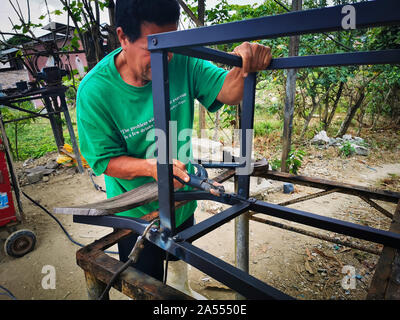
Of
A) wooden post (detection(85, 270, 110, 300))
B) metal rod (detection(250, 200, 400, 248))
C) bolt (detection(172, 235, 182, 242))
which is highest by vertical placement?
bolt (detection(172, 235, 182, 242))

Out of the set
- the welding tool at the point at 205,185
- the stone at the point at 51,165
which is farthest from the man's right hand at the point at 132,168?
the stone at the point at 51,165

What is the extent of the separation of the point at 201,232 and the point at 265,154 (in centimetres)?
493

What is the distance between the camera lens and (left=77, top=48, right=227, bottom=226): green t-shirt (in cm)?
121

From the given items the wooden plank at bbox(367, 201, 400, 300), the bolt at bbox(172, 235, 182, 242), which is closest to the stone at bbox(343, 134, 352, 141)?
the wooden plank at bbox(367, 201, 400, 300)

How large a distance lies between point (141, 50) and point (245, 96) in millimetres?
528

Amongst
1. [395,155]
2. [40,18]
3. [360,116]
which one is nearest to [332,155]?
[395,155]

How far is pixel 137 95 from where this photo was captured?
1.28 metres

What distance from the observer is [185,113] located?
1.55 metres

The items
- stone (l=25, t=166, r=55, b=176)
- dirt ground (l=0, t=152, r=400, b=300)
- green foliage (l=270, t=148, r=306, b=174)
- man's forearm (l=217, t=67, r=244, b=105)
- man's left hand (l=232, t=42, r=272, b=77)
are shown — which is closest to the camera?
man's left hand (l=232, t=42, r=272, b=77)

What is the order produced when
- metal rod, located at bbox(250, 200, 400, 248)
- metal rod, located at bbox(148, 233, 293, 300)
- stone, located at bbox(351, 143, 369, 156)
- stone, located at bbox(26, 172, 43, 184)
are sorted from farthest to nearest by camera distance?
stone, located at bbox(351, 143, 369, 156) → stone, located at bbox(26, 172, 43, 184) → metal rod, located at bbox(250, 200, 400, 248) → metal rod, located at bbox(148, 233, 293, 300)

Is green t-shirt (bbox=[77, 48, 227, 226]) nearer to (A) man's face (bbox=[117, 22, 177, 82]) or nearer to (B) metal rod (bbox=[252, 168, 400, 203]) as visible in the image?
(A) man's face (bbox=[117, 22, 177, 82])

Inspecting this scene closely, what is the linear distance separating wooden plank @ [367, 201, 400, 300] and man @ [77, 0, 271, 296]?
719 millimetres

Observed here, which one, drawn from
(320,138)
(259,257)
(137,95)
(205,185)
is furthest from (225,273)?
(320,138)

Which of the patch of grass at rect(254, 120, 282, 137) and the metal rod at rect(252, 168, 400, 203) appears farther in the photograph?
the patch of grass at rect(254, 120, 282, 137)
